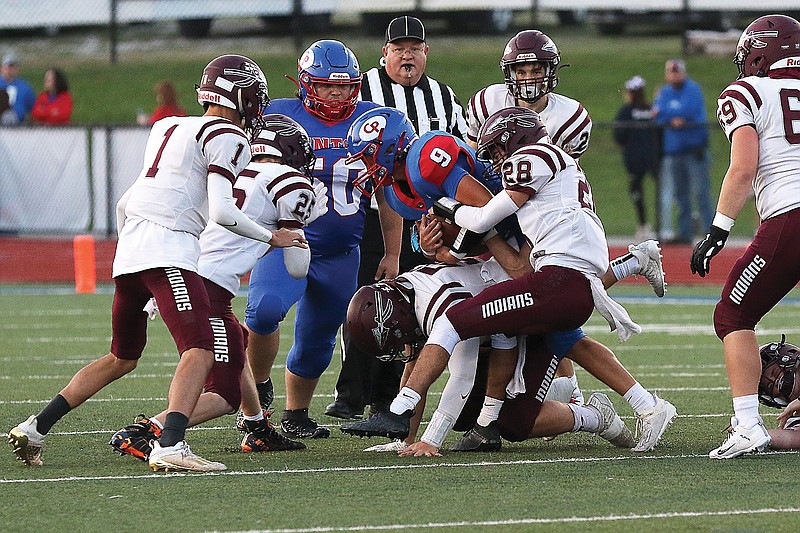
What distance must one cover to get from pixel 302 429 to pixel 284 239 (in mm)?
1237

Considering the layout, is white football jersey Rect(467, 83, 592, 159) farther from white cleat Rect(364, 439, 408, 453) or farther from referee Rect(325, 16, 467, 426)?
white cleat Rect(364, 439, 408, 453)

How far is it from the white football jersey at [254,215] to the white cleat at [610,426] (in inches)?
58.6

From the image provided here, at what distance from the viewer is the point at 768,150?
5.79m

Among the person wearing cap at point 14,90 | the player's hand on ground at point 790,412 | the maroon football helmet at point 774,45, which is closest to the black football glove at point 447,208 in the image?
the maroon football helmet at point 774,45

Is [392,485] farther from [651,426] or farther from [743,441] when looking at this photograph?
[743,441]

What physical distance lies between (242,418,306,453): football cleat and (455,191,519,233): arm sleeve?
4.02 ft

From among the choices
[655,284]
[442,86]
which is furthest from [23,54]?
[655,284]

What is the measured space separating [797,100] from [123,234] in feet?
9.02

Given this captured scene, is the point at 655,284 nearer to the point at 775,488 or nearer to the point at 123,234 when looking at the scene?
the point at 775,488

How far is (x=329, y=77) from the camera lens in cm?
674

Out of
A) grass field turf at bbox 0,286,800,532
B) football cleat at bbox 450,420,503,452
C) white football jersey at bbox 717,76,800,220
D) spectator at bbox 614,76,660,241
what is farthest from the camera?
spectator at bbox 614,76,660,241

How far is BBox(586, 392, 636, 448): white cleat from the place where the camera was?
20.0ft

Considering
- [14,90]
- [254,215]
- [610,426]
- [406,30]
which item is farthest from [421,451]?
[14,90]

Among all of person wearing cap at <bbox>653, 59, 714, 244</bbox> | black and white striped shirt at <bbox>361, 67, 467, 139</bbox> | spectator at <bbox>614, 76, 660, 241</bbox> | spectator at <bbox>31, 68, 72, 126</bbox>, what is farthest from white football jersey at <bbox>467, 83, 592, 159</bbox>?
spectator at <bbox>31, 68, 72, 126</bbox>
